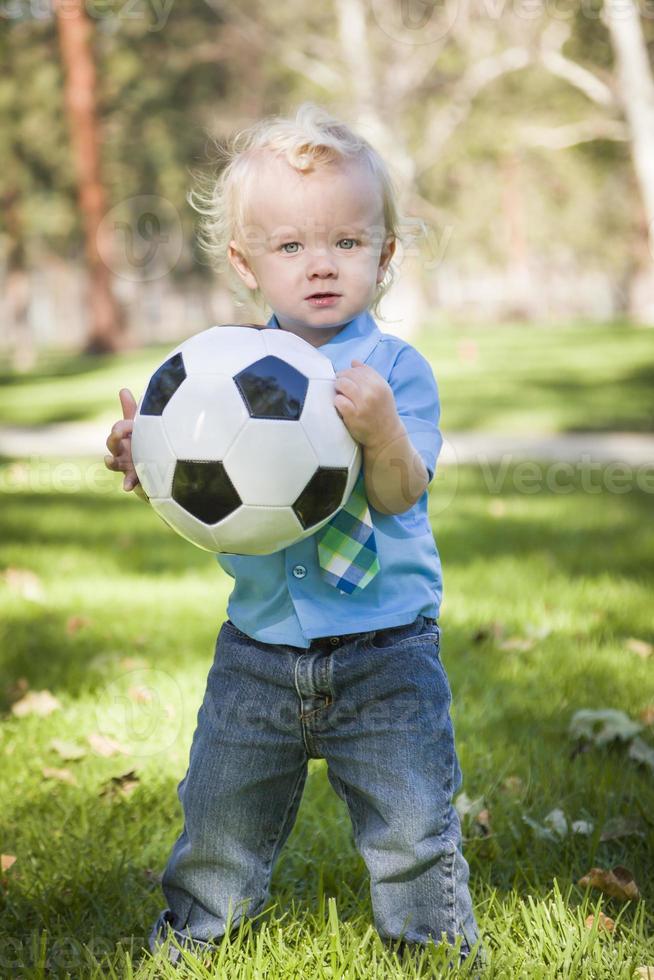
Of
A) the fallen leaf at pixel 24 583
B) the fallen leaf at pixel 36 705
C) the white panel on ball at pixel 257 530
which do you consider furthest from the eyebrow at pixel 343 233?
the fallen leaf at pixel 24 583

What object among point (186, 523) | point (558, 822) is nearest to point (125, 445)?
point (186, 523)

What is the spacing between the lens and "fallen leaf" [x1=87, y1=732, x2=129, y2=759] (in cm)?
314

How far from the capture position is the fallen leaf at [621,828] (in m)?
2.62

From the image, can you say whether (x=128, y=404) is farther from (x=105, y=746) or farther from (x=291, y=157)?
(x=105, y=746)

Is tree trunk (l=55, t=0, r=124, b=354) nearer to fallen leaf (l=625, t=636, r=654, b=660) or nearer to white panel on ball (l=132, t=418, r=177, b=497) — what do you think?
fallen leaf (l=625, t=636, r=654, b=660)

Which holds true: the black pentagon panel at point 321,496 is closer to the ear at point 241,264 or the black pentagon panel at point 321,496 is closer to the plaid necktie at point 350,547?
the plaid necktie at point 350,547

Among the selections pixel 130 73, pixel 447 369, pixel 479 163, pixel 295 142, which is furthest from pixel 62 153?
pixel 295 142

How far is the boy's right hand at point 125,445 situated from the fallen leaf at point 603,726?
158 cm

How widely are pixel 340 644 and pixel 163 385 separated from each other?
22.7 inches

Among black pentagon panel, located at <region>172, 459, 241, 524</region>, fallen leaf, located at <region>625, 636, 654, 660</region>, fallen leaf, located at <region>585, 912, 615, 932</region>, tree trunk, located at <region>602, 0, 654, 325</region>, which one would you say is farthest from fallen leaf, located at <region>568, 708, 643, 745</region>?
tree trunk, located at <region>602, 0, 654, 325</region>

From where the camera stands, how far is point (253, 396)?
6.45ft

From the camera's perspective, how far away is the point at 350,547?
2.06 metres

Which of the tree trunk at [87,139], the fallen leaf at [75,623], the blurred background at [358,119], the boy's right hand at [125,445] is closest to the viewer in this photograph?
the boy's right hand at [125,445]

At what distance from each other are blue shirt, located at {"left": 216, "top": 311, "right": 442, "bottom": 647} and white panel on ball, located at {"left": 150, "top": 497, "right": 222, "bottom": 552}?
0.48ft
